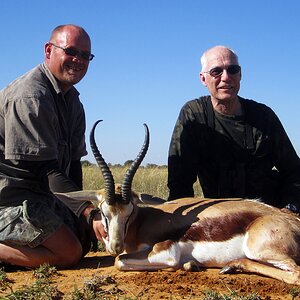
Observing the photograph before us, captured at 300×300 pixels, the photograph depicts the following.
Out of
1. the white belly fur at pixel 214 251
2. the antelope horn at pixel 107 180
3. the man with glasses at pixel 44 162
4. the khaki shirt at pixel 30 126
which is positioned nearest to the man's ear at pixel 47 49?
the man with glasses at pixel 44 162

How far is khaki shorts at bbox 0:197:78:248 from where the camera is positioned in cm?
561

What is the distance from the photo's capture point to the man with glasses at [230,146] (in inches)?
281

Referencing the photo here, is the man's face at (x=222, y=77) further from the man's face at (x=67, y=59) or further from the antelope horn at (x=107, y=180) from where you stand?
the antelope horn at (x=107, y=180)

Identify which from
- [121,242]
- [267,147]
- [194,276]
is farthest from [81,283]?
[267,147]

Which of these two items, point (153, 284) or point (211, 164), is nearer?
point (153, 284)

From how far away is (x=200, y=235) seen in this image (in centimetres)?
543

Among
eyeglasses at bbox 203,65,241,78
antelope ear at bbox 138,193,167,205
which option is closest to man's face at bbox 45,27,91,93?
antelope ear at bbox 138,193,167,205

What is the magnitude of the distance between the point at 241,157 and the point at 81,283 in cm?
308

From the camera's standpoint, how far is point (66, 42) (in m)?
6.17

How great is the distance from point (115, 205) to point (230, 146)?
89.0 inches

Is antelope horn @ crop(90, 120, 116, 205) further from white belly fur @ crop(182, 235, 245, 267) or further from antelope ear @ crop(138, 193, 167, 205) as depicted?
white belly fur @ crop(182, 235, 245, 267)

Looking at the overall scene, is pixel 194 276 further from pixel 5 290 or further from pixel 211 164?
pixel 211 164

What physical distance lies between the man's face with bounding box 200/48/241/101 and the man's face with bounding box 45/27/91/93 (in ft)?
5.86

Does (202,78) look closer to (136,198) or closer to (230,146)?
(230,146)
